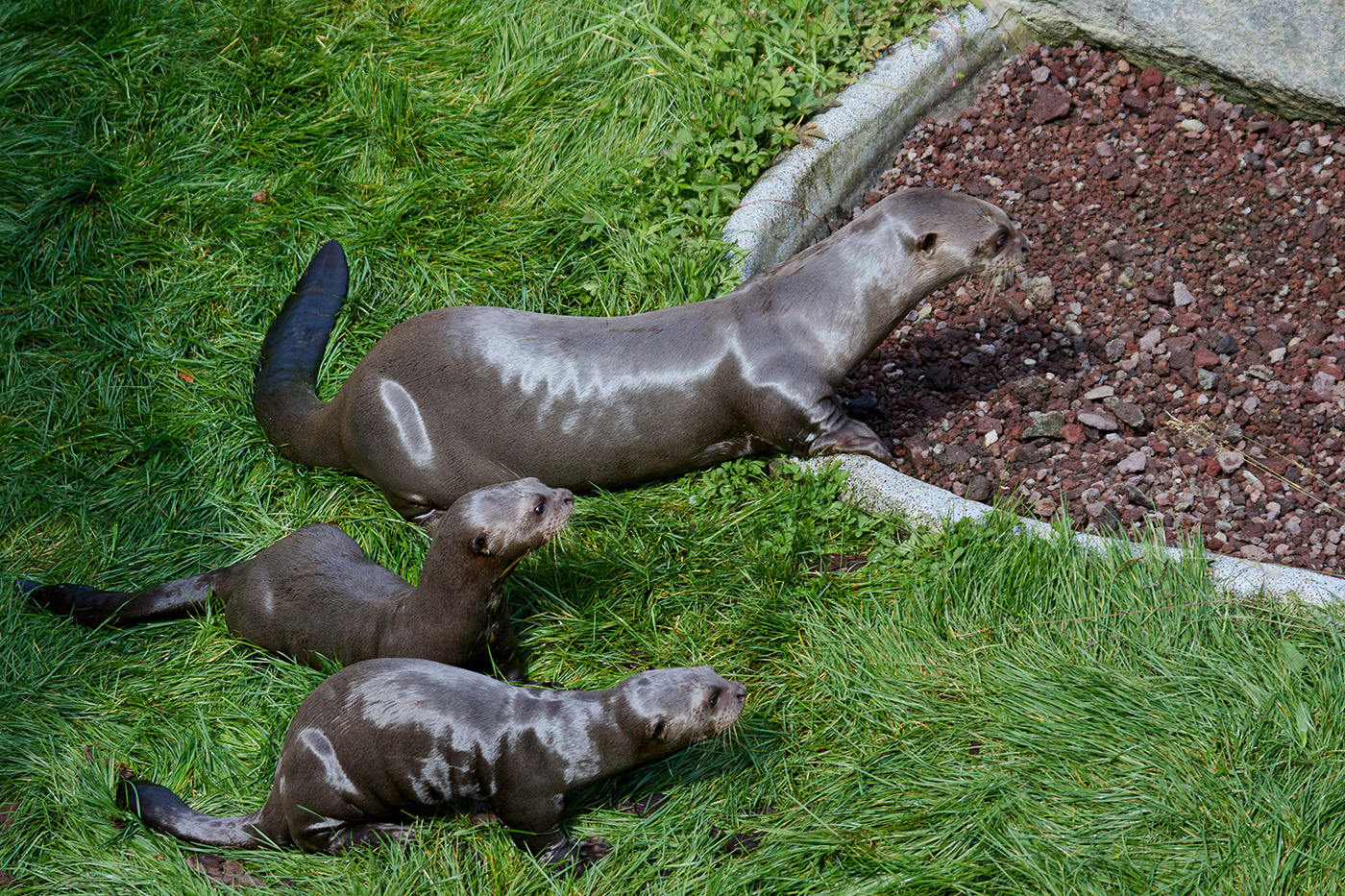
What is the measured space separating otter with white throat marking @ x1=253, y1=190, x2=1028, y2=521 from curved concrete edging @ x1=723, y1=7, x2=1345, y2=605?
0.23 m

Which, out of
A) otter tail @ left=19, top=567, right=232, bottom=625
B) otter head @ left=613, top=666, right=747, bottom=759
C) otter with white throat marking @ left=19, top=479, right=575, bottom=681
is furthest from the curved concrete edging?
otter tail @ left=19, top=567, right=232, bottom=625

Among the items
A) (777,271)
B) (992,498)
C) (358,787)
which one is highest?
(777,271)

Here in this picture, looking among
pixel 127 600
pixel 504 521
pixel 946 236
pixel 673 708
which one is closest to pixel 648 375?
pixel 504 521

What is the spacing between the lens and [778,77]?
5.38 m

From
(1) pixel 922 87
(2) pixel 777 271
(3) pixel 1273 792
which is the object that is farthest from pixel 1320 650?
(1) pixel 922 87

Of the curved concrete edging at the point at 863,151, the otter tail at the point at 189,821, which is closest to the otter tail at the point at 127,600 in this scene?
the otter tail at the point at 189,821

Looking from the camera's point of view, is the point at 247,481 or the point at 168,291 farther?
the point at 168,291

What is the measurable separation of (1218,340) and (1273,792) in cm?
207

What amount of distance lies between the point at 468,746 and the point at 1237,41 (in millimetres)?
4461

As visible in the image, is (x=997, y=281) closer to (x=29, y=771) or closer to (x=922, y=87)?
(x=922, y=87)

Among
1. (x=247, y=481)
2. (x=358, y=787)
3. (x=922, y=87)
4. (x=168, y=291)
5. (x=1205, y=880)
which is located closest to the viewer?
(x=1205, y=880)

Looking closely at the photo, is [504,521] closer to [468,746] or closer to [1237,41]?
[468,746]

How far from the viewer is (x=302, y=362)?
483cm

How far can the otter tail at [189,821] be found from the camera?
11.5 feet
